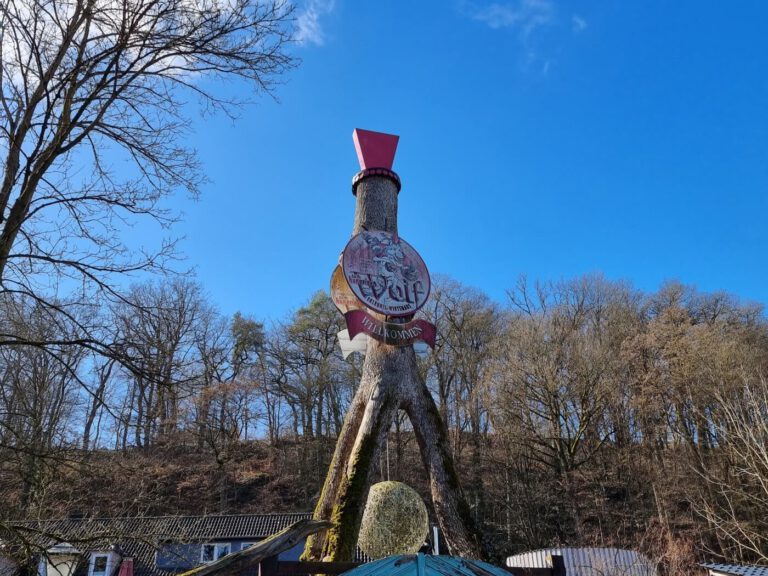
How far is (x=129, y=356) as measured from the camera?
4.54 metres

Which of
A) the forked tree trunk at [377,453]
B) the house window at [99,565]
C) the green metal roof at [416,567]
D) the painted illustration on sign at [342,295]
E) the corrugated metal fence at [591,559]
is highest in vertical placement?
the painted illustration on sign at [342,295]

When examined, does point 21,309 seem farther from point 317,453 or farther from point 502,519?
point 317,453

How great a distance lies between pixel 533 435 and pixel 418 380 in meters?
12.0

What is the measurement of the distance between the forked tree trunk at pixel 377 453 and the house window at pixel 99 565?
13.8 metres

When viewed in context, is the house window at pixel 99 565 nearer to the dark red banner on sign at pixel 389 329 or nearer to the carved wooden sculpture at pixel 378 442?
the carved wooden sculpture at pixel 378 442

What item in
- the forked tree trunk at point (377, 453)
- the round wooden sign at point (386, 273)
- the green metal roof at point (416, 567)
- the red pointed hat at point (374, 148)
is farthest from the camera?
the red pointed hat at point (374, 148)

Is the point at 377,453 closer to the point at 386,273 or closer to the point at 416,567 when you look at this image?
the point at 386,273

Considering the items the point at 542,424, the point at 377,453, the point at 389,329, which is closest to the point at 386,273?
the point at 389,329

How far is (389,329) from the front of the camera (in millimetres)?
8414

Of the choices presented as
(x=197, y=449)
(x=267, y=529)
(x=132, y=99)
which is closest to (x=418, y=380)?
(x=132, y=99)

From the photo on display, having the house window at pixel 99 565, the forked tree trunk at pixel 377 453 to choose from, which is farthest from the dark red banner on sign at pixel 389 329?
the house window at pixel 99 565

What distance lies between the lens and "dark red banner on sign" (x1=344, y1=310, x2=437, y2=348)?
320 inches

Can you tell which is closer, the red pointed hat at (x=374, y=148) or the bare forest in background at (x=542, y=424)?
the red pointed hat at (x=374, y=148)

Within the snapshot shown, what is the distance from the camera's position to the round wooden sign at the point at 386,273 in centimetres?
828
